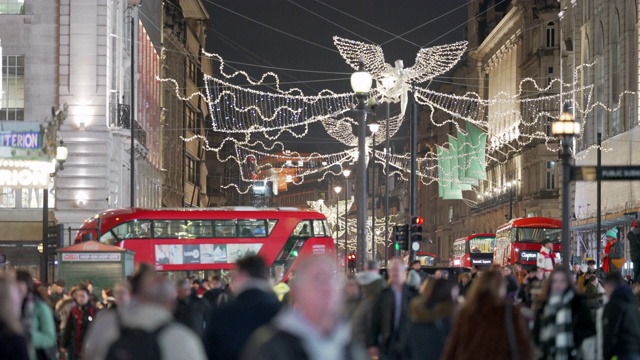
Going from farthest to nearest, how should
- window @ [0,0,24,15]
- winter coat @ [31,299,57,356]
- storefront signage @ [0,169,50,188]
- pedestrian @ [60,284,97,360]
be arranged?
window @ [0,0,24,15]
storefront signage @ [0,169,50,188]
pedestrian @ [60,284,97,360]
winter coat @ [31,299,57,356]

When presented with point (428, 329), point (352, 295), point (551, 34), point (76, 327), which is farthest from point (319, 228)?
point (551, 34)

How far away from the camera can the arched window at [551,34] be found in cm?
9462

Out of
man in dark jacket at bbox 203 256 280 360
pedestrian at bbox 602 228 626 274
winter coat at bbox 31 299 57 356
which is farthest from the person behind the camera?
pedestrian at bbox 602 228 626 274

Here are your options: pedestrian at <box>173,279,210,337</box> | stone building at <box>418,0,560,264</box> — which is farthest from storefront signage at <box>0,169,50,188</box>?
stone building at <box>418,0,560,264</box>

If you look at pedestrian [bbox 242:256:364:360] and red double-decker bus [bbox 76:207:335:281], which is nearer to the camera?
pedestrian [bbox 242:256:364:360]

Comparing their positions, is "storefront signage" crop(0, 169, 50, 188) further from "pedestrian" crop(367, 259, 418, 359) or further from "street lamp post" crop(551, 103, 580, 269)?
"pedestrian" crop(367, 259, 418, 359)

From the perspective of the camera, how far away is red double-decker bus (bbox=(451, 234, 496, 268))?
68.8m

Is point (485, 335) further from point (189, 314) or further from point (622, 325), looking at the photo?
point (189, 314)

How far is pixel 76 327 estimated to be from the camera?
17.8m

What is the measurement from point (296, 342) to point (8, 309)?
10.0 ft

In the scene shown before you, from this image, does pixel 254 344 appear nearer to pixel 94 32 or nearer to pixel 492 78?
pixel 94 32

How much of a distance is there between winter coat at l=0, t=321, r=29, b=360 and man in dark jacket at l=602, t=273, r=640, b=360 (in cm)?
751

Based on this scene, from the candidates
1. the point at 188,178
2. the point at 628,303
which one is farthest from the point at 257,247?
the point at 188,178

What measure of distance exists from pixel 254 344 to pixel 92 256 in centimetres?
2527
